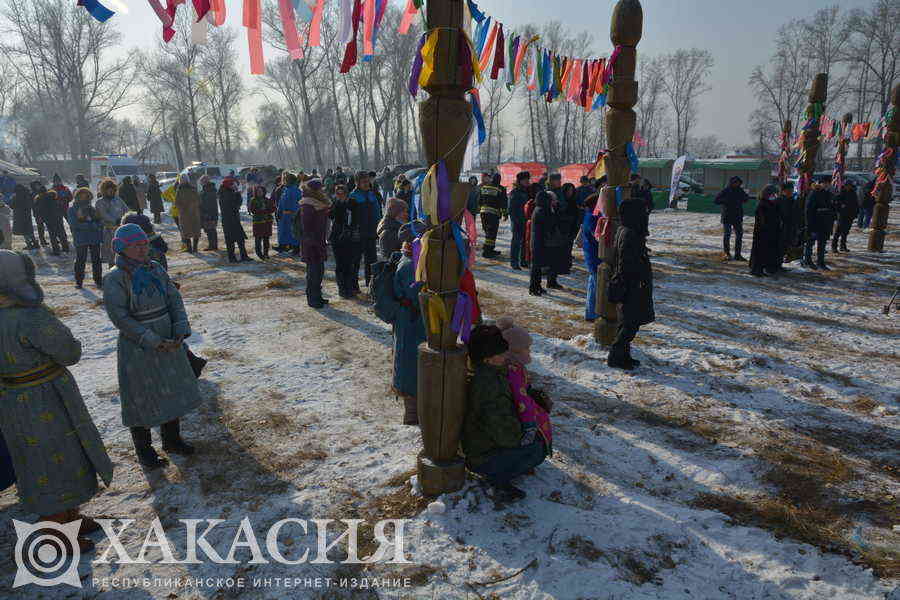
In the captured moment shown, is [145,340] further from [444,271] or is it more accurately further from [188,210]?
[188,210]

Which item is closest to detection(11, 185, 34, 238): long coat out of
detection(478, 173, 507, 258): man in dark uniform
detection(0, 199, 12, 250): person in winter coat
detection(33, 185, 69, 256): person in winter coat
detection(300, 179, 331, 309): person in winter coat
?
detection(33, 185, 69, 256): person in winter coat

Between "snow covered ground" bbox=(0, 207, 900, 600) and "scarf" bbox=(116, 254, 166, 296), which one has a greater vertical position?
"scarf" bbox=(116, 254, 166, 296)

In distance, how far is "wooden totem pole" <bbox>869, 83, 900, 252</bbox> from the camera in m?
11.8

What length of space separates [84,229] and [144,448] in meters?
6.93

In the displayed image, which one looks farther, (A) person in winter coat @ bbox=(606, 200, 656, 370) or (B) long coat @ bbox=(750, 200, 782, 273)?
(B) long coat @ bbox=(750, 200, 782, 273)

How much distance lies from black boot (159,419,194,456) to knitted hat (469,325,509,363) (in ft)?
7.98

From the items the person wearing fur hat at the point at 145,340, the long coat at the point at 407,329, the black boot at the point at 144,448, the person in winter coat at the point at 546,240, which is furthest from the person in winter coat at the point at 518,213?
the black boot at the point at 144,448

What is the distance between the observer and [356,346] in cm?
631

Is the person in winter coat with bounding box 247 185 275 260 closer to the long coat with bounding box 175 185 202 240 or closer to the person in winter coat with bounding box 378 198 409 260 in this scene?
the long coat with bounding box 175 185 202 240

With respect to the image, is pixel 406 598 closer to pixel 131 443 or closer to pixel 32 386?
pixel 32 386

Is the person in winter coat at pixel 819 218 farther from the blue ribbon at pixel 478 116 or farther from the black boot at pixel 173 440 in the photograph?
the black boot at pixel 173 440

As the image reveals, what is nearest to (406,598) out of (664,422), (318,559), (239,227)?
(318,559)

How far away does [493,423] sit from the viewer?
314 centimetres

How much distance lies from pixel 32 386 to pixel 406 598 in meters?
2.33
